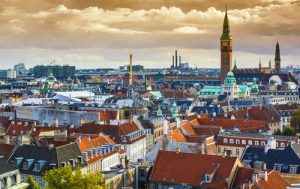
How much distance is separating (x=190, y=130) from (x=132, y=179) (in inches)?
1409

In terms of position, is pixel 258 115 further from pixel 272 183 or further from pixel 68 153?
pixel 272 183

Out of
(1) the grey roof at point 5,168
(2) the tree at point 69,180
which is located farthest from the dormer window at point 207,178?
(1) the grey roof at point 5,168

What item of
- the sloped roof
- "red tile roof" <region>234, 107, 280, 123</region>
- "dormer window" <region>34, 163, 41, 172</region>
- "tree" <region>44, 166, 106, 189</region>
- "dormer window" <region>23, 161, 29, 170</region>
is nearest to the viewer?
"tree" <region>44, 166, 106, 189</region>

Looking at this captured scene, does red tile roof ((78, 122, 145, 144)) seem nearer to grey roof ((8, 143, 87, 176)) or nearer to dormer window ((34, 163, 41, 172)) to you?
grey roof ((8, 143, 87, 176))

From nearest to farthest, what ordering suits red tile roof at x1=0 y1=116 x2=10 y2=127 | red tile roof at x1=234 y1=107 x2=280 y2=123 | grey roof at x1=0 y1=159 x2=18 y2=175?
grey roof at x1=0 y1=159 x2=18 y2=175 < red tile roof at x1=0 y1=116 x2=10 y2=127 < red tile roof at x1=234 y1=107 x2=280 y2=123

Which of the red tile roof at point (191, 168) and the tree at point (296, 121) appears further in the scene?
the tree at point (296, 121)

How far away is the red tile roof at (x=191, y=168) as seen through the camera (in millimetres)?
56562

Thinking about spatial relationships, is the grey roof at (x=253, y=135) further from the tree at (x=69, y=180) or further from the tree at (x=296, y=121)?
the tree at (x=69, y=180)

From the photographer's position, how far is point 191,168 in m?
58.9

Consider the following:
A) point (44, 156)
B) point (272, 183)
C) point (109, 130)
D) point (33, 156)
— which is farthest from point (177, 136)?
point (272, 183)

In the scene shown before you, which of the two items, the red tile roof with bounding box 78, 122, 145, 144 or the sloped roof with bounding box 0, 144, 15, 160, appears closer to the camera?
the sloped roof with bounding box 0, 144, 15, 160

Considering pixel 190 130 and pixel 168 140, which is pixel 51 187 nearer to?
pixel 168 140

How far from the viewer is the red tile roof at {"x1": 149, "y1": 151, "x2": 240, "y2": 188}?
56.6 metres

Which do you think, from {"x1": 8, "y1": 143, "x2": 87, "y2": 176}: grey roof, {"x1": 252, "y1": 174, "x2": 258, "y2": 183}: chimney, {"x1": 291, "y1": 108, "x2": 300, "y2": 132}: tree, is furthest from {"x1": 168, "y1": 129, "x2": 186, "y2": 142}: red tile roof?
{"x1": 291, "y1": 108, "x2": 300, "y2": 132}: tree
